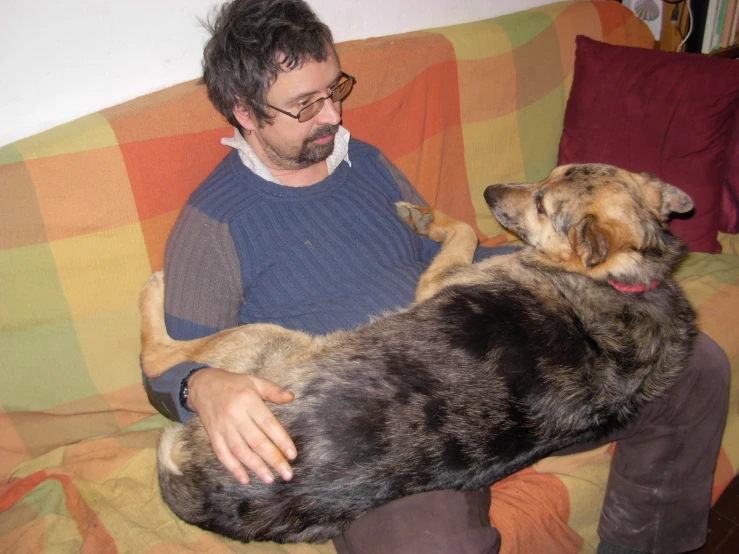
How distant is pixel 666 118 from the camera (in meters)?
3.15

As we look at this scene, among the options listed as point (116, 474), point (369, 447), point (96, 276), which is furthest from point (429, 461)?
point (96, 276)

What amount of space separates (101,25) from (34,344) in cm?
127

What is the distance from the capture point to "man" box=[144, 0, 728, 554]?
2.06 metres

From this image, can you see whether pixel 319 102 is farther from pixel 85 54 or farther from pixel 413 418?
pixel 413 418

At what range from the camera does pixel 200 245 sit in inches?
81.4

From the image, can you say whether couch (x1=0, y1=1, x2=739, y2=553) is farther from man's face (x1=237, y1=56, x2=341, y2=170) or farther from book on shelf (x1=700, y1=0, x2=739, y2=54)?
book on shelf (x1=700, y1=0, x2=739, y2=54)

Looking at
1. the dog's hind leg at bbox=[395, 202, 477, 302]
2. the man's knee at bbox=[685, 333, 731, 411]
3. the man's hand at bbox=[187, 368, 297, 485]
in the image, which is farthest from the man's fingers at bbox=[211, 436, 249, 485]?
the man's knee at bbox=[685, 333, 731, 411]

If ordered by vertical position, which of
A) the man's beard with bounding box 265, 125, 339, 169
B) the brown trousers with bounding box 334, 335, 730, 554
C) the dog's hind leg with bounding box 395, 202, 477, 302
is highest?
the man's beard with bounding box 265, 125, 339, 169

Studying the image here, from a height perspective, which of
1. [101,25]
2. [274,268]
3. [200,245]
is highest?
[101,25]

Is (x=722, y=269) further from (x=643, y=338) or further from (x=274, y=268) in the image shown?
(x=274, y=268)

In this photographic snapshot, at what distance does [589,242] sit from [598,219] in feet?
0.48

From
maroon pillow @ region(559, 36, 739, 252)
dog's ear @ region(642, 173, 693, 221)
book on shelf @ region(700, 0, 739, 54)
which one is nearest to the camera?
dog's ear @ region(642, 173, 693, 221)

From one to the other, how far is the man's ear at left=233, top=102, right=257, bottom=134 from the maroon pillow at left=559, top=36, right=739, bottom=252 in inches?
84.6

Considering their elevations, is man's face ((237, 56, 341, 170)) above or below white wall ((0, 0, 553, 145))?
below
